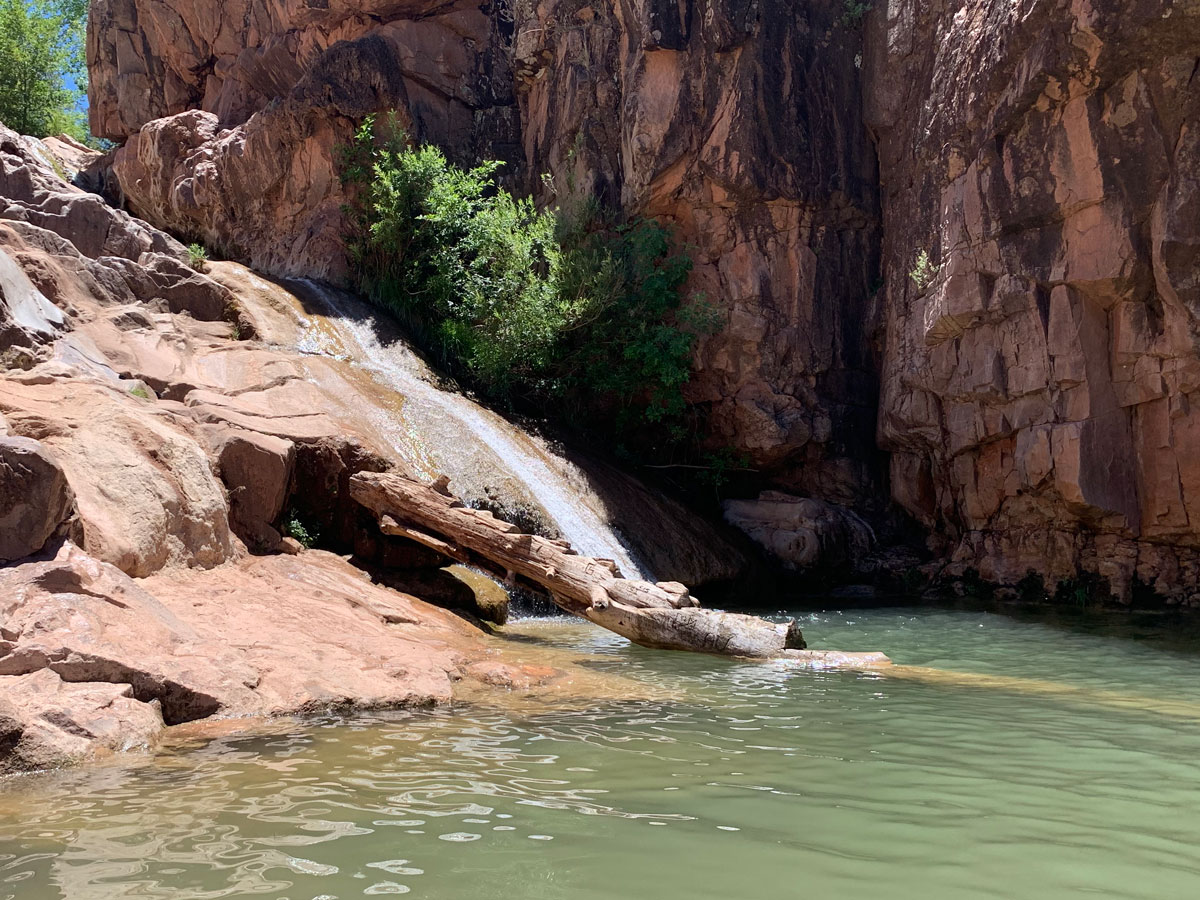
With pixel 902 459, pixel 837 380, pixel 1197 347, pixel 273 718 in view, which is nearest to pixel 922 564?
pixel 902 459

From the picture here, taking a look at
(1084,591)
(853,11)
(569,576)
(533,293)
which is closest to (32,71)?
(533,293)

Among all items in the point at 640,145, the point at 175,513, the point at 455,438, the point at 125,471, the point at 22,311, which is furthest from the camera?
the point at 640,145

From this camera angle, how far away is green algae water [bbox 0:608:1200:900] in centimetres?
308

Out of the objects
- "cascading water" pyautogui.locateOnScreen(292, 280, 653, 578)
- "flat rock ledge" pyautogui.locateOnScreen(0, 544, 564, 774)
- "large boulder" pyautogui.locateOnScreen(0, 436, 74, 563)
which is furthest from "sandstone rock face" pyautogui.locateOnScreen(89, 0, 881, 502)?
"large boulder" pyautogui.locateOnScreen(0, 436, 74, 563)

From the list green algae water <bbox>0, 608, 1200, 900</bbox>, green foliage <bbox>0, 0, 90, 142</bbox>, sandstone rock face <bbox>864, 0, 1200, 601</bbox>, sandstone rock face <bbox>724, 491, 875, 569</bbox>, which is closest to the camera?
green algae water <bbox>0, 608, 1200, 900</bbox>

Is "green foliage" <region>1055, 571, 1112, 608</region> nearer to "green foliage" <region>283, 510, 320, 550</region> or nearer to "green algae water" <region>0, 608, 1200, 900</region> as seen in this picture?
"green algae water" <region>0, 608, 1200, 900</region>

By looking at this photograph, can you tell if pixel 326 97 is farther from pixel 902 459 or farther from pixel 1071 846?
pixel 1071 846

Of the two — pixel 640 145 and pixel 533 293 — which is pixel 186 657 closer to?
pixel 533 293

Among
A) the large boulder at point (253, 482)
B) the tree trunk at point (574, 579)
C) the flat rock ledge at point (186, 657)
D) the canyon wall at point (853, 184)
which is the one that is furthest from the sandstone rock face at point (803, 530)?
the large boulder at point (253, 482)

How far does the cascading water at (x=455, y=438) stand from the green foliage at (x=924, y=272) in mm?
6520

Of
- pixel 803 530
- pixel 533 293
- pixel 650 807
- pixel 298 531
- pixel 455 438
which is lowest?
pixel 650 807

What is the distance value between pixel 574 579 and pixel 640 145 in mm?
11467

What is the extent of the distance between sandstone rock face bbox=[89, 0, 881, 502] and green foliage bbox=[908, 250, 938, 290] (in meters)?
2.68

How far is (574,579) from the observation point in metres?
9.77
